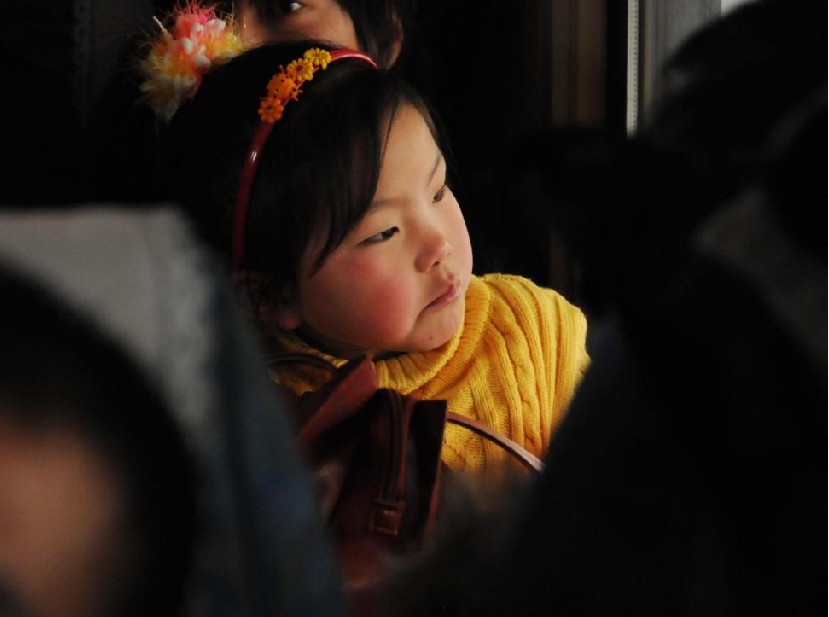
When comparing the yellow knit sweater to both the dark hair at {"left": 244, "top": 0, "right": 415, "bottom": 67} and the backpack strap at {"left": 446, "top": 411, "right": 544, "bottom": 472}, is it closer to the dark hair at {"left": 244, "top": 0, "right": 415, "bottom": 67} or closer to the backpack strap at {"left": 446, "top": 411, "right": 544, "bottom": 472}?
the backpack strap at {"left": 446, "top": 411, "right": 544, "bottom": 472}

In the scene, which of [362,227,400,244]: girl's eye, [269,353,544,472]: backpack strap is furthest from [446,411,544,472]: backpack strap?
[362,227,400,244]: girl's eye

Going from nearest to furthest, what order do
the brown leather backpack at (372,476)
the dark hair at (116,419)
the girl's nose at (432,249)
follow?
the dark hair at (116,419), the brown leather backpack at (372,476), the girl's nose at (432,249)

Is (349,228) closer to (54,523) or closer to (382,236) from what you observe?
(382,236)

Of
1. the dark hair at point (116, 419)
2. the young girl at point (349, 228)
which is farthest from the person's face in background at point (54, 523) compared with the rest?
the young girl at point (349, 228)

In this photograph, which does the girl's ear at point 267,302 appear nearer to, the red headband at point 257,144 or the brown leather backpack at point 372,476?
the red headband at point 257,144

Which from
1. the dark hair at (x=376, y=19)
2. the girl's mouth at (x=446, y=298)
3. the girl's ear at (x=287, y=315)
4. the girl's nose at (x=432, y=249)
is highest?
the dark hair at (x=376, y=19)

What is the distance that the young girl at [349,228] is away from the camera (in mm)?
534

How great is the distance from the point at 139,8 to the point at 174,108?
2.5 inches

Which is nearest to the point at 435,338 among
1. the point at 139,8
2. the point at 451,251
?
the point at 451,251

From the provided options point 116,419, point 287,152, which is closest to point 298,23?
point 287,152

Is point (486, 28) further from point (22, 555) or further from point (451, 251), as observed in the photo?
point (22, 555)

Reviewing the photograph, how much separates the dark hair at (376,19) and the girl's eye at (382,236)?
0.16 metres

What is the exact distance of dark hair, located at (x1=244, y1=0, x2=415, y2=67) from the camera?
61cm

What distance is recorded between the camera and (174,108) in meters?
0.59
